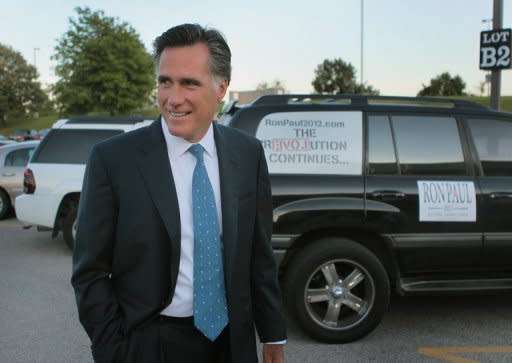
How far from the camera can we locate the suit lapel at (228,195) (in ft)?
5.79

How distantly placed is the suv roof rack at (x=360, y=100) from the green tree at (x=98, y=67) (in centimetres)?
3682

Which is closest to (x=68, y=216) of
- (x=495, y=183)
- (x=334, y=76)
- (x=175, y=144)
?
(x=495, y=183)

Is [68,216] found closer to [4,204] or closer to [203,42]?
[4,204]

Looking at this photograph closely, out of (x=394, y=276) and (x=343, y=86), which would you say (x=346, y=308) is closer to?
(x=394, y=276)

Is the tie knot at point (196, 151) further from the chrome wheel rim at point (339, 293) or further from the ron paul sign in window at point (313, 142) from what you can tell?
the chrome wheel rim at point (339, 293)

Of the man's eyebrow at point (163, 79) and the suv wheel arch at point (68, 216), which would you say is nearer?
the man's eyebrow at point (163, 79)

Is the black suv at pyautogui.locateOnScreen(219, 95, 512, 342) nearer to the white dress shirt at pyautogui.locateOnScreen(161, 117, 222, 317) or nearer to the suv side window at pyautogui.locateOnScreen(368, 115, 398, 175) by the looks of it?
the suv side window at pyautogui.locateOnScreen(368, 115, 398, 175)

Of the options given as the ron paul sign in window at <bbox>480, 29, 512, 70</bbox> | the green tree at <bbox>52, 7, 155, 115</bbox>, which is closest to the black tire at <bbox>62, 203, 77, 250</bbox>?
the ron paul sign in window at <bbox>480, 29, 512, 70</bbox>

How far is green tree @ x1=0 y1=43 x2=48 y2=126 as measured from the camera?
81875 mm

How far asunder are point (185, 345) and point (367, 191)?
2403 millimetres

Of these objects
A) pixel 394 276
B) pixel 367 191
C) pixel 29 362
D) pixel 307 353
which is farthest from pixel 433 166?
pixel 29 362

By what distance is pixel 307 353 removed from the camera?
3.78 metres

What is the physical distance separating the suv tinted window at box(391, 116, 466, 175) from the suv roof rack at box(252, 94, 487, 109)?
0.20m

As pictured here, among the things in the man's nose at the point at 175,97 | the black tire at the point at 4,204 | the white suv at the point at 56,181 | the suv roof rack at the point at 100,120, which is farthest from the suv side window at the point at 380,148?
the black tire at the point at 4,204
